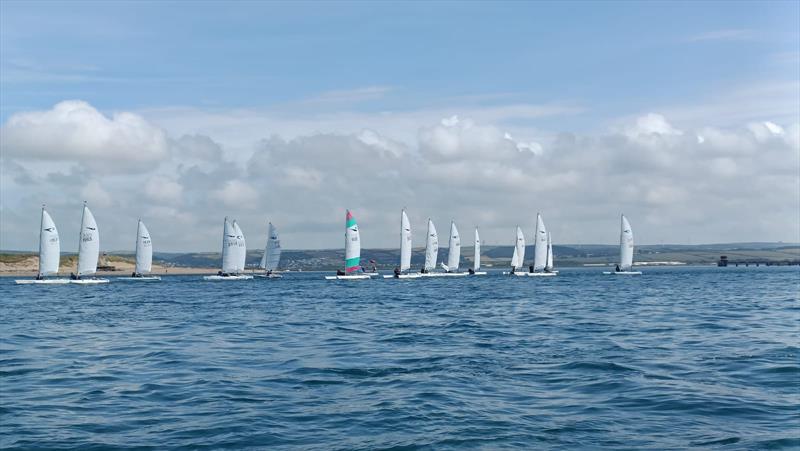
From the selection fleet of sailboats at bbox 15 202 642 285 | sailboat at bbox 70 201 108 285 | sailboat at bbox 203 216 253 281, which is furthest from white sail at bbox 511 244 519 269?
sailboat at bbox 70 201 108 285

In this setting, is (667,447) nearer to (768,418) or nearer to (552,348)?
(768,418)

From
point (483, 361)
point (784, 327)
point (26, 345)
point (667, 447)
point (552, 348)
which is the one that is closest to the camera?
point (667, 447)

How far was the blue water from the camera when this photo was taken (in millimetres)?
16016

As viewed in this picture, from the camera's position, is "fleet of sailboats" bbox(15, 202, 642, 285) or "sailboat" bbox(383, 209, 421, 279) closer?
"fleet of sailboats" bbox(15, 202, 642, 285)

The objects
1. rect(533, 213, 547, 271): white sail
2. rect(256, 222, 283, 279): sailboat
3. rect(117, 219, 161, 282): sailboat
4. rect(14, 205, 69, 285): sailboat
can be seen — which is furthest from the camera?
rect(533, 213, 547, 271): white sail

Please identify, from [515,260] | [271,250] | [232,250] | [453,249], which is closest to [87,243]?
[232,250]

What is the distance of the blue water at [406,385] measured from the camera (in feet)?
52.5

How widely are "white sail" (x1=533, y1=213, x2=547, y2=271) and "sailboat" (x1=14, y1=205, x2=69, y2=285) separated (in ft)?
290

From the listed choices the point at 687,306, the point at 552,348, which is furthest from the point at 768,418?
the point at 687,306

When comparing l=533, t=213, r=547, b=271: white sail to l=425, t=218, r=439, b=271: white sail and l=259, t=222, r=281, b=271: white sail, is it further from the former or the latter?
l=259, t=222, r=281, b=271: white sail

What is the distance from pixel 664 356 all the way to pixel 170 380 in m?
16.4

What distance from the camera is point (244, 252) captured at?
14125 cm

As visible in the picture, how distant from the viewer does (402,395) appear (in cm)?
2042

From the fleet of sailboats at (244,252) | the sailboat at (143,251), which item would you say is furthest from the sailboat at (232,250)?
the sailboat at (143,251)
